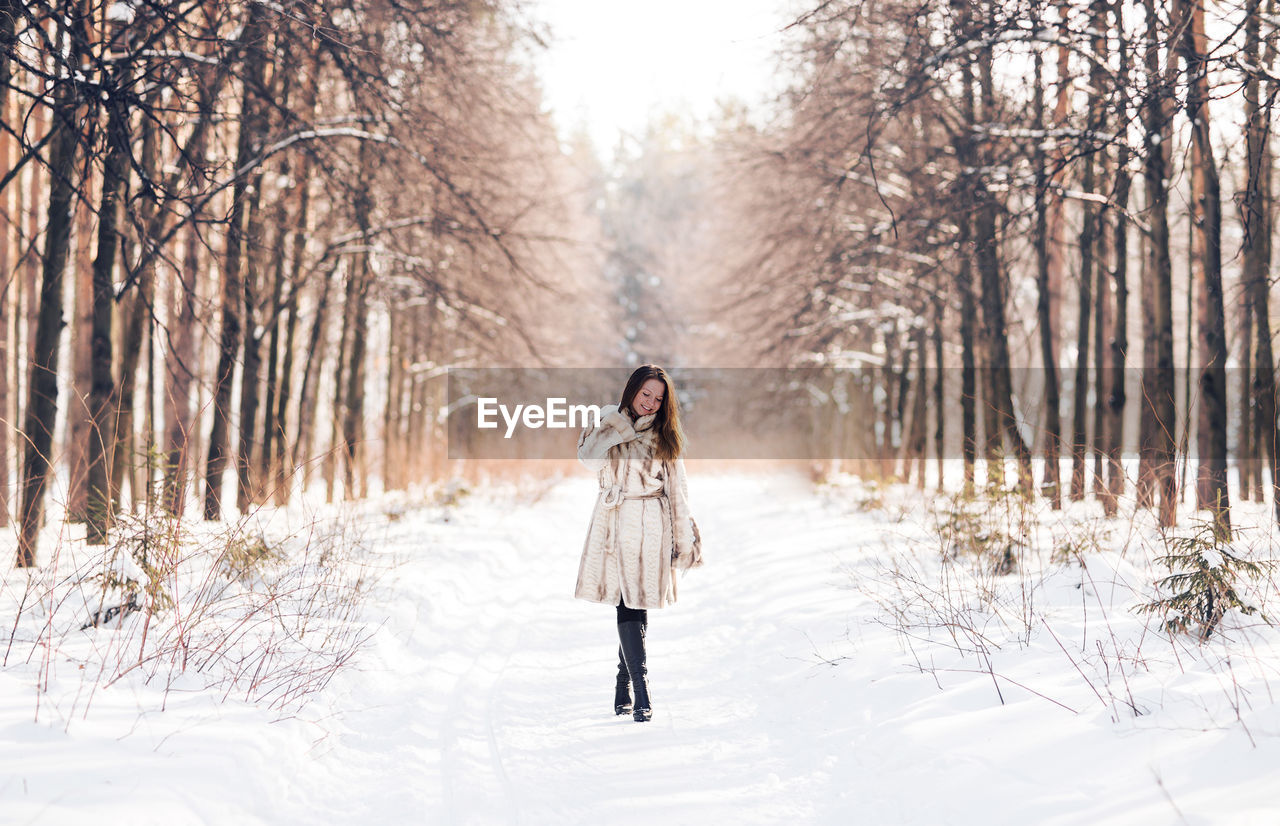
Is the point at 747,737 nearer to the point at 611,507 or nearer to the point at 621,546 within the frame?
the point at 621,546

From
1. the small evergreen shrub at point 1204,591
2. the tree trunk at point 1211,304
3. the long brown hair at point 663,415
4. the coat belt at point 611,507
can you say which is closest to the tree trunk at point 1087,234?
the tree trunk at point 1211,304

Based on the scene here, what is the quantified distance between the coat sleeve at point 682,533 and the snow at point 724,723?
3.13 ft

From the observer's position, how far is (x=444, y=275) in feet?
46.0

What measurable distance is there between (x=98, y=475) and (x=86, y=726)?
19.6ft

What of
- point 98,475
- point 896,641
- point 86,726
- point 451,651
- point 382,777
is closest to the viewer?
point 86,726

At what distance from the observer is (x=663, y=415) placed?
5.37m

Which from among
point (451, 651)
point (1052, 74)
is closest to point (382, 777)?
point (451, 651)

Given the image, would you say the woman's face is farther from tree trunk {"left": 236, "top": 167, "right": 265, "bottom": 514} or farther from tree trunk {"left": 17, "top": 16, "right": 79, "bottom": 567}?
tree trunk {"left": 236, "top": 167, "right": 265, "bottom": 514}

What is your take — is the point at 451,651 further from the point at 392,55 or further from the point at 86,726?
the point at 392,55

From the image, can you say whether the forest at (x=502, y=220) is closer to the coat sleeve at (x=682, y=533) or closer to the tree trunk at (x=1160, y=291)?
the tree trunk at (x=1160, y=291)

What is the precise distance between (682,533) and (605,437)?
77 centimetres

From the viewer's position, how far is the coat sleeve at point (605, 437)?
524cm

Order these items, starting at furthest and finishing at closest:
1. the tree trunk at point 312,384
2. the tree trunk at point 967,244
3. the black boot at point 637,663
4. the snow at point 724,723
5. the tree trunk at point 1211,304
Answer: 1. the tree trunk at point 312,384
2. the tree trunk at point 1211,304
3. the tree trunk at point 967,244
4. the black boot at point 637,663
5. the snow at point 724,723

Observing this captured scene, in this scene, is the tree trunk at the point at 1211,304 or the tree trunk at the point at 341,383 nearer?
the tree trunk at the point at 1211,304
